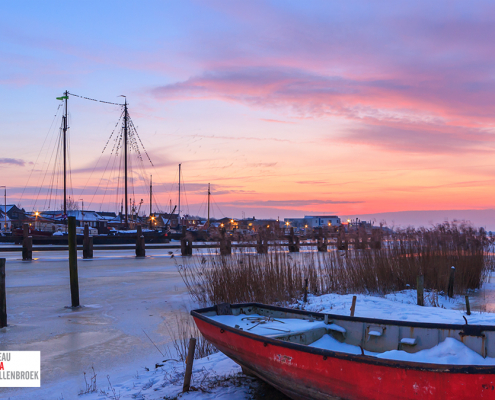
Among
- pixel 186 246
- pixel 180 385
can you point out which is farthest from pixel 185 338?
pixel 186 246

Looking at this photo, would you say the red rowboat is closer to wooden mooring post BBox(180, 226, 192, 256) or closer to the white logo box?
the white logo box

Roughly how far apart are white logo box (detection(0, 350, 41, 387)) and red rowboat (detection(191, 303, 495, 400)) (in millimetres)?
2638

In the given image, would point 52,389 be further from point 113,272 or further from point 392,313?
point 113,272

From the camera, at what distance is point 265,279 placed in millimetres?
11359

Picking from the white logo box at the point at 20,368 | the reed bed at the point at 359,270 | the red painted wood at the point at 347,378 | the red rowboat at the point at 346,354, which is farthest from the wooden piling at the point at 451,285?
the white logo box at the point at 20,368

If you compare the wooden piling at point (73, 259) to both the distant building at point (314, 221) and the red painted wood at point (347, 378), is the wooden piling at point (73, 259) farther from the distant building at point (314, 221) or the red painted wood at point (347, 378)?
the distant building at point (314, 221)

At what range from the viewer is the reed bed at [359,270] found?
440 inches

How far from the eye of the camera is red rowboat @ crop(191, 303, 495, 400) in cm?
385

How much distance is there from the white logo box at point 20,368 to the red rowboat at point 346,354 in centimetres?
264

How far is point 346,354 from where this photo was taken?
4.28 meters

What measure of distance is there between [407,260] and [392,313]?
4721 millimetres

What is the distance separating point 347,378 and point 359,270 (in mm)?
9714

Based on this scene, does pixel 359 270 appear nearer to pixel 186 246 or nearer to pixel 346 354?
pixel 346 354

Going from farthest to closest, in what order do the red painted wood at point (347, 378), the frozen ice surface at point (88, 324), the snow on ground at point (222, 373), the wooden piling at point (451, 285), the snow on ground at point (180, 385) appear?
the wooden piling at point (451, 285) < the frozen ice surface at point (88, 324) < the snow on ground at point (180, 385) < the snow on ground at point (222, 373) < the red painted wood at point (347, 378)
